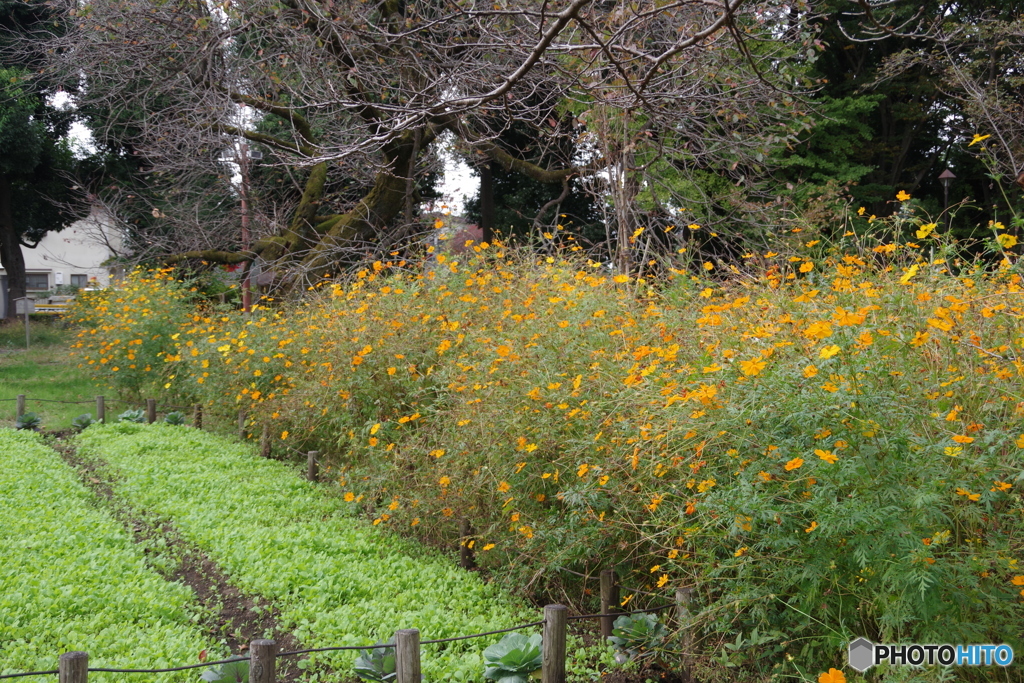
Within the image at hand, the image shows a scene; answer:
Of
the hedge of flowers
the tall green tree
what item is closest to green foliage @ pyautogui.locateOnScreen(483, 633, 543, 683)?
the hedge of flowers

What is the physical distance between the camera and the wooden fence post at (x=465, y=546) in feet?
13.3

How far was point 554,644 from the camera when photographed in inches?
108

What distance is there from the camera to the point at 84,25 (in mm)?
8555

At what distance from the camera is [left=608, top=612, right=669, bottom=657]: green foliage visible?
9.66ft

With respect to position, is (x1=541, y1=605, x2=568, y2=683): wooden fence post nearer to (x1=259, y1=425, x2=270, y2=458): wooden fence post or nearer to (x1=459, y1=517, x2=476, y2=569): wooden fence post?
(x1=459, y1=517, x2=476, y2=569): wooden fence post

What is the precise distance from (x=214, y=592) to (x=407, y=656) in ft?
5.93

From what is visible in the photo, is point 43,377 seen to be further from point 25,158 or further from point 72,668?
point 72,668

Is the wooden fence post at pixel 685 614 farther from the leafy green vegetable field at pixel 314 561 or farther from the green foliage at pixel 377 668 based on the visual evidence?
the green foliage at pixel 377 668

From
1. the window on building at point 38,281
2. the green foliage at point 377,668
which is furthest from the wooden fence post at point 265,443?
the window on building at point 38,281

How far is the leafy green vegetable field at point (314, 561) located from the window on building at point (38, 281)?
38.5 m

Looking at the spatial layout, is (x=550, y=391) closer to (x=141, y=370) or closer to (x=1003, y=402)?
(x=1003, y=402)

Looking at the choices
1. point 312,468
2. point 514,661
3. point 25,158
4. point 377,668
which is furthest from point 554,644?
point 25,158

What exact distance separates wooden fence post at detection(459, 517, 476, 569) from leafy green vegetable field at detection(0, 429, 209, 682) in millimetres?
1316

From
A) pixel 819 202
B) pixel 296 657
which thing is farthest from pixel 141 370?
pixel 819 202
